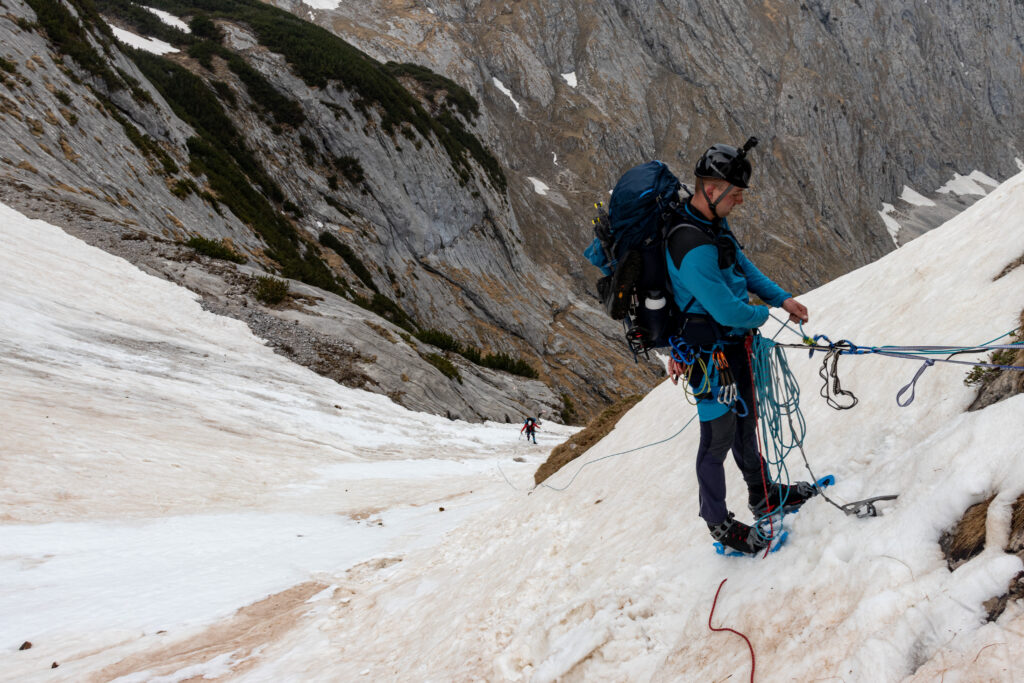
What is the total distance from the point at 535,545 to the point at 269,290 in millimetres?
22258

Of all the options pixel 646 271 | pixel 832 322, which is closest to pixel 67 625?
pixel 646 271

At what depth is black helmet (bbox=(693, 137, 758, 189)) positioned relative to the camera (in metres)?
4.09

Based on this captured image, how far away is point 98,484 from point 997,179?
165161 millimetres

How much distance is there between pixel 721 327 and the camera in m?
4.33

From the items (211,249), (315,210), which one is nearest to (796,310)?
(211,249)

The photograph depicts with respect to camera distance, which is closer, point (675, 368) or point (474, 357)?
point (675, 368)

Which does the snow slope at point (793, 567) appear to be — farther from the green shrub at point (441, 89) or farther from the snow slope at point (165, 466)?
the green shrub at point (441, 89)

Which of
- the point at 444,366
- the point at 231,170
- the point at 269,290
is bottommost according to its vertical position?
the point at 444,366

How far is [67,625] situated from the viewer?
6.36 m

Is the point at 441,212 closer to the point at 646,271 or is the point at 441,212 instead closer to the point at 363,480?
the point at 363,480

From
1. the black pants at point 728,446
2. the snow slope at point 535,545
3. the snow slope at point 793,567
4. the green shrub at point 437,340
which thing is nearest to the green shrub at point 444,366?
the green shrub at point 437,340

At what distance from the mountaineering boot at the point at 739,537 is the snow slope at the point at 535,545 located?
14cm

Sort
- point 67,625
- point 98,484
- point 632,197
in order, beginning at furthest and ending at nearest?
point 98,484 → point 67,625 → point 632,197

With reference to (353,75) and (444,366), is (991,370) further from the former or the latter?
(353,75)
